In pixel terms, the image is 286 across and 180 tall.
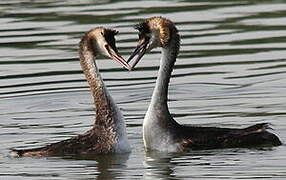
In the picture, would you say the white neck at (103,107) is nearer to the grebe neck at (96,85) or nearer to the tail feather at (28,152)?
the grebe neck at (96,85)

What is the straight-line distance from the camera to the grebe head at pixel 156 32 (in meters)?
18.4

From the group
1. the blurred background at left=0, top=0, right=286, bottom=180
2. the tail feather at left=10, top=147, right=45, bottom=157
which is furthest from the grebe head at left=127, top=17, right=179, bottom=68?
the tail feather at left=10, top=147, right=45, bottom=157

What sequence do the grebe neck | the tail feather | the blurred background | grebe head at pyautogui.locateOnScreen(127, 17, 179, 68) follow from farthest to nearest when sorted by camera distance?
grebe head at pyautogui.locateOnScreen(127, 17, 179, 68) < the grebe neck < the tail feather < the blurred background

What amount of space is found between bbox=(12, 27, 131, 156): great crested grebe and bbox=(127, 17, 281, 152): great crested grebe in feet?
1.32

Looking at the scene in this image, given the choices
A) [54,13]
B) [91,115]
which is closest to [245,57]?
[91,115]

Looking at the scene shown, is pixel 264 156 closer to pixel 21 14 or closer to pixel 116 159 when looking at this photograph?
pixel 116 159

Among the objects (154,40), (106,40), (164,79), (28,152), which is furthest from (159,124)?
(28,152)

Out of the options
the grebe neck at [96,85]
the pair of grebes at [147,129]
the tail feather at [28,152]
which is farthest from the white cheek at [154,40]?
the tail feather at [28,152]

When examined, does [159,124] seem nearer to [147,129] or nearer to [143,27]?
[147,129]

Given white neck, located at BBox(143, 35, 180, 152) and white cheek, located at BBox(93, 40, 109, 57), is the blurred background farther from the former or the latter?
white cheek, located at BBox(93, 40, 109, 57)

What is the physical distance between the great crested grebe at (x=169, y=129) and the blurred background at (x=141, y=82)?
17 cm

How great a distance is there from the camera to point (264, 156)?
683 inches

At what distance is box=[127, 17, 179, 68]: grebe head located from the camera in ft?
60.5

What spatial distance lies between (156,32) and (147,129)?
4.25ft
